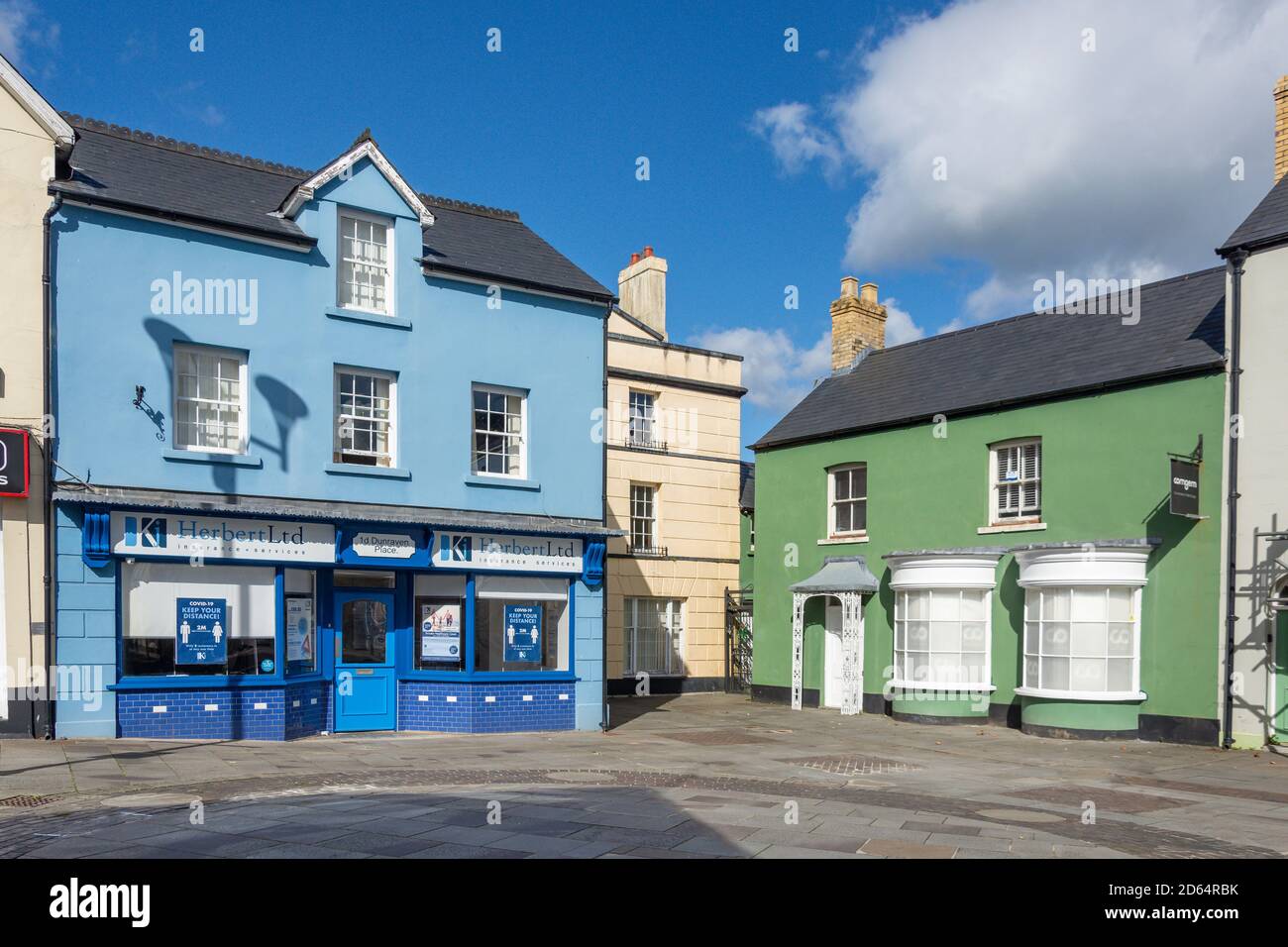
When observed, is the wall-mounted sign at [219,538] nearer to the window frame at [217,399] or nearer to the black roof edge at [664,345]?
the window frame at [217,399]

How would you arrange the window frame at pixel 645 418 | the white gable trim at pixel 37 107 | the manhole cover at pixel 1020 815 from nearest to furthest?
the manhole cover at pixel 1020 815 < the white gable trim at pixel 37 107 < the window frame at pixel 645 418


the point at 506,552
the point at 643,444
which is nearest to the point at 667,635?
the point at 643,444

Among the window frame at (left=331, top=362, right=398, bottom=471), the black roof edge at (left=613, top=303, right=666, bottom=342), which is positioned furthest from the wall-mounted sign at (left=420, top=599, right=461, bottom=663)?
the black roof edge at (left=613, top=303, right=666, bottom=342)

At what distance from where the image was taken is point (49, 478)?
15133mm

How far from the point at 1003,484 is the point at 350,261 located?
13422mm

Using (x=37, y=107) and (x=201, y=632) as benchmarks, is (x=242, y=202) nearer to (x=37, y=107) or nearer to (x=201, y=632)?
(x=37, y=107)

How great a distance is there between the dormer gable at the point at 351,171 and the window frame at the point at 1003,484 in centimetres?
1210

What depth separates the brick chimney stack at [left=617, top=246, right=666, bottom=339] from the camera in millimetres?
31047

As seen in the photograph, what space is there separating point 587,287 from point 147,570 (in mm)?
9171

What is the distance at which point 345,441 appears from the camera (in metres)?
17.9

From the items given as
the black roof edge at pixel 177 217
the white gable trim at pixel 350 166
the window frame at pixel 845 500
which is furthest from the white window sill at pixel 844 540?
the black roof edge at pixel 177 217

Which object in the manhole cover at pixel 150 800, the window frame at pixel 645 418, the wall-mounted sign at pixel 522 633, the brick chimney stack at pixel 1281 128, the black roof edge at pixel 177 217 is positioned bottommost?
the manhole cover at pixel 150 800

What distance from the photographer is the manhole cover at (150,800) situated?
10.5m
